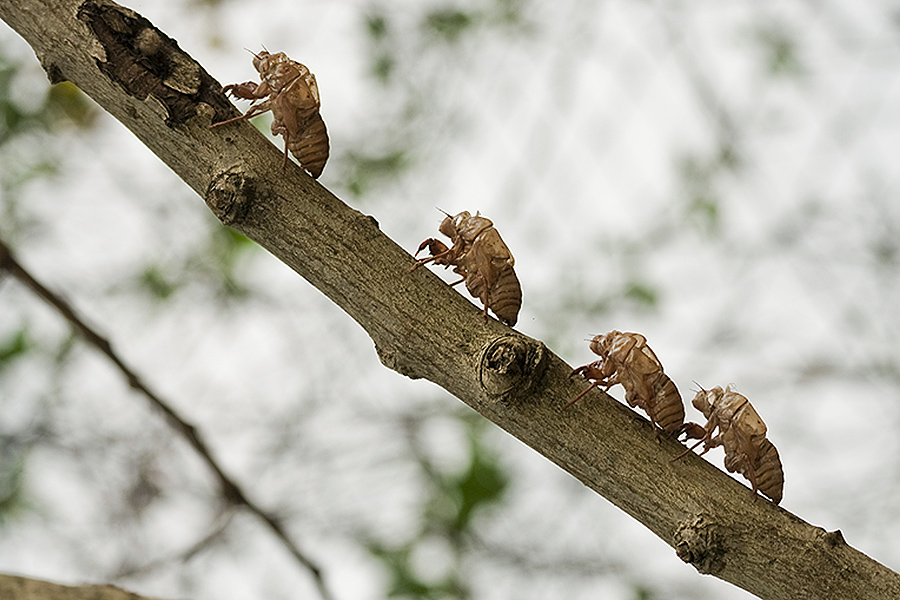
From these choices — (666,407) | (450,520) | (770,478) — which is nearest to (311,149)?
(666,407)

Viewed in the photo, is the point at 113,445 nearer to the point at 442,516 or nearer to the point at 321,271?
the point at 442,516

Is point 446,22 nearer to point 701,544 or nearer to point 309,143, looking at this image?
point 309,143

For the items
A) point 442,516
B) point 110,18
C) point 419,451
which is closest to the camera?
point 110,18

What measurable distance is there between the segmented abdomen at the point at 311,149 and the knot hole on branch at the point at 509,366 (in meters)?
0.22

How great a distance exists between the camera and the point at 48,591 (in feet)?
2.42

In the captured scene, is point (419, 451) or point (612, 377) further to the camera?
point (419, 451)

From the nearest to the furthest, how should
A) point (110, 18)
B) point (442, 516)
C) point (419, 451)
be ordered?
point (110, 18), point (442, 516), point (419, 451)

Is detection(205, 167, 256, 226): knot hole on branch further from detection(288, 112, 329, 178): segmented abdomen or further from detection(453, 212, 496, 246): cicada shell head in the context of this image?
detection(453, 212, 496, 246): cicada shell head

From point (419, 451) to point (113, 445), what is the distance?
0.74m

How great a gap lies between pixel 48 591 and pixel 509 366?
1.47 ft

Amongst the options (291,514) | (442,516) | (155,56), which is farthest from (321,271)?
(291,514)

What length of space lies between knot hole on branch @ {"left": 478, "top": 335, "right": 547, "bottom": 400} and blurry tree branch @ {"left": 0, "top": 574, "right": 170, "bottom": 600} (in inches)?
15.9

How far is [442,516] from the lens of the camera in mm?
1933

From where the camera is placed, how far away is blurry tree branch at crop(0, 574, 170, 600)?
72cm
